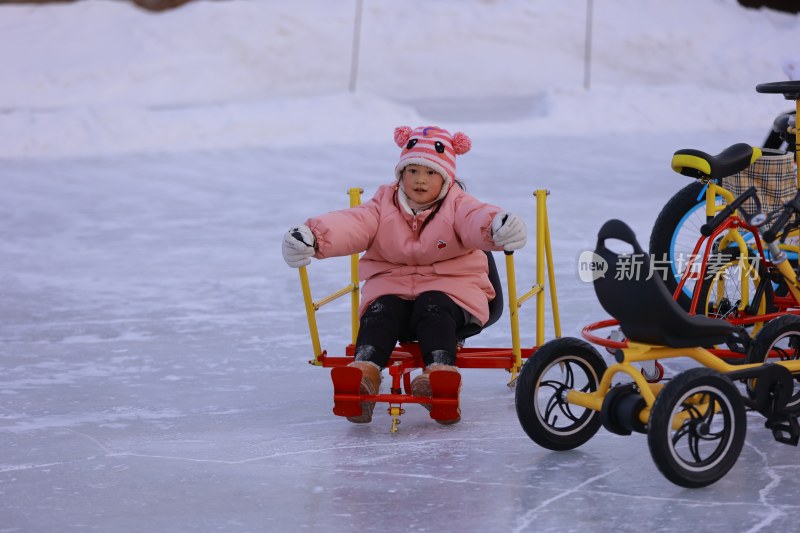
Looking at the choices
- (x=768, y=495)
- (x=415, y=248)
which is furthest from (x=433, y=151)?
(x=768, y=495)

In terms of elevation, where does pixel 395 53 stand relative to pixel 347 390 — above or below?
above

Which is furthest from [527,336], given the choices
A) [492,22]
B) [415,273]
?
[492,22]

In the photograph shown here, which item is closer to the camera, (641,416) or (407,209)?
(641,416)

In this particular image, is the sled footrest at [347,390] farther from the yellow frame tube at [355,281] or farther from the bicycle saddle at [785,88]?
the bicycle saddle at [785,88]

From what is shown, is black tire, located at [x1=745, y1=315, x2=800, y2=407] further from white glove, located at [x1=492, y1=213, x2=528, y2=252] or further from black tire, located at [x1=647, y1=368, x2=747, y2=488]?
white glove, located at [x1=492, y1=213, x2=528, y2=252]

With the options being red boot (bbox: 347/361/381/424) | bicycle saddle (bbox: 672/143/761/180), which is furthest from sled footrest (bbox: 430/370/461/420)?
bicycle saddle (bbox: 672/143/761/180)

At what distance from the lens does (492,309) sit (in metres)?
4.05

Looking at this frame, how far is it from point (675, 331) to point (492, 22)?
18.3 meters

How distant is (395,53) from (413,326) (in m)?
16.8

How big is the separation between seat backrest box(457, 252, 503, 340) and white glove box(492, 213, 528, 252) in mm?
388

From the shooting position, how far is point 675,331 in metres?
3.06

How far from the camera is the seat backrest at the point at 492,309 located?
3.87 metres

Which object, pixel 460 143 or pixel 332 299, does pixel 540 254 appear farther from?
pixel 332 299

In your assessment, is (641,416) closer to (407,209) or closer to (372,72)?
(407,209)
